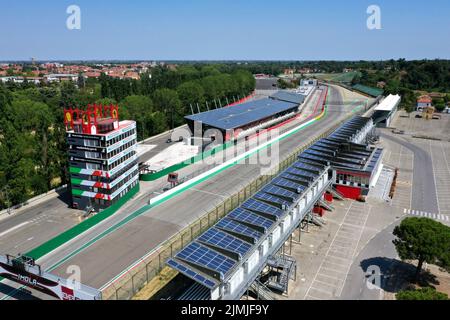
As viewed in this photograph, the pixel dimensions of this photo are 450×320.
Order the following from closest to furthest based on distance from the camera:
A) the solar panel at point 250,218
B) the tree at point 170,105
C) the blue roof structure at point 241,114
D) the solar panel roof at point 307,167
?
the solar panel at point 250,218, the solar panel roof at point 307,167, the blue roof structure at point 241,114, the tree at point 170,105

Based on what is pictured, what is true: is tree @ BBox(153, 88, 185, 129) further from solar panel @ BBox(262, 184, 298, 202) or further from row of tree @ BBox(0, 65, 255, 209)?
solar panel @ BBox(262, 184, 298, 202)

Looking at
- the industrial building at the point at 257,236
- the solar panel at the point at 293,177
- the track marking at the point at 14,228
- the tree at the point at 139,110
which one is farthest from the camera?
the tree at the point at 139,110

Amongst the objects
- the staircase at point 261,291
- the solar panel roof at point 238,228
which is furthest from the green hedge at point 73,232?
the staircase at point 261,291

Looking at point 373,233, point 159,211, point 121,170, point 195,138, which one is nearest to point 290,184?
point 373,233

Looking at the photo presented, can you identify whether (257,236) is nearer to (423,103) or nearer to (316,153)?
(316,153)

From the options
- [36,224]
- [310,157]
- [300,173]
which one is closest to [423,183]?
[310,157]

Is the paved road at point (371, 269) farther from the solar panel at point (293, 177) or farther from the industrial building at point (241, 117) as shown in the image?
the industrial building at point (241, 117)
